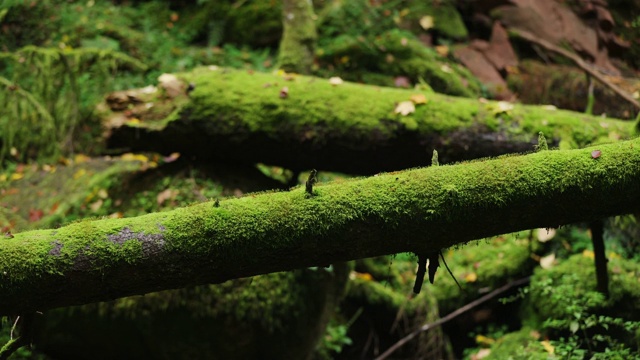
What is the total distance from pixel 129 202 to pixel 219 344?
164 centimetres

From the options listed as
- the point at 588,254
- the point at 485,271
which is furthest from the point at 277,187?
the point at 588,254

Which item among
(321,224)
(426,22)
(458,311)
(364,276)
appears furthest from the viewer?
(426,22)

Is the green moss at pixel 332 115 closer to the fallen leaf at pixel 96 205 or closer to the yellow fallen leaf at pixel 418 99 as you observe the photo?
the yellow fallen leaf at pixel 418 99

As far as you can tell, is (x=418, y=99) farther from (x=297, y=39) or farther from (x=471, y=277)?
(x=297, y=39)

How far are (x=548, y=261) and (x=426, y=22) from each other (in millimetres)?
6330

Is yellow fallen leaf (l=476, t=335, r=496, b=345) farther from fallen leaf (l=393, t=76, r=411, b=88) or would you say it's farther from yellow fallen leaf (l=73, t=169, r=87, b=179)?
yellow fallen leaf (l=73, t=169, r=87, b=179)

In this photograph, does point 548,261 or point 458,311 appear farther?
point 548,261

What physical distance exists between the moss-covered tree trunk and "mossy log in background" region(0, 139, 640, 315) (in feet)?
15.2

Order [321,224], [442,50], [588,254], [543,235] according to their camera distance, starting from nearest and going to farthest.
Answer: [321,224]
[588,254]
[543,235]
[442,50]

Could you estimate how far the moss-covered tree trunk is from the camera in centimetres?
718

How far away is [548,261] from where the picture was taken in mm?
5707

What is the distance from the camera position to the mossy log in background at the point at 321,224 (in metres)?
2.65

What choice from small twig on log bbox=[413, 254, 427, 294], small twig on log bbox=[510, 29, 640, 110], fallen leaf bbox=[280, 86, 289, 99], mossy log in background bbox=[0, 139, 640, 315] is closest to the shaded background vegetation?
small twig on log bbox=[413, 254, 427, 294]

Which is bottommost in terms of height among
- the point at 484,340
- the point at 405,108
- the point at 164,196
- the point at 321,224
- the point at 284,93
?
the point at 484,340
